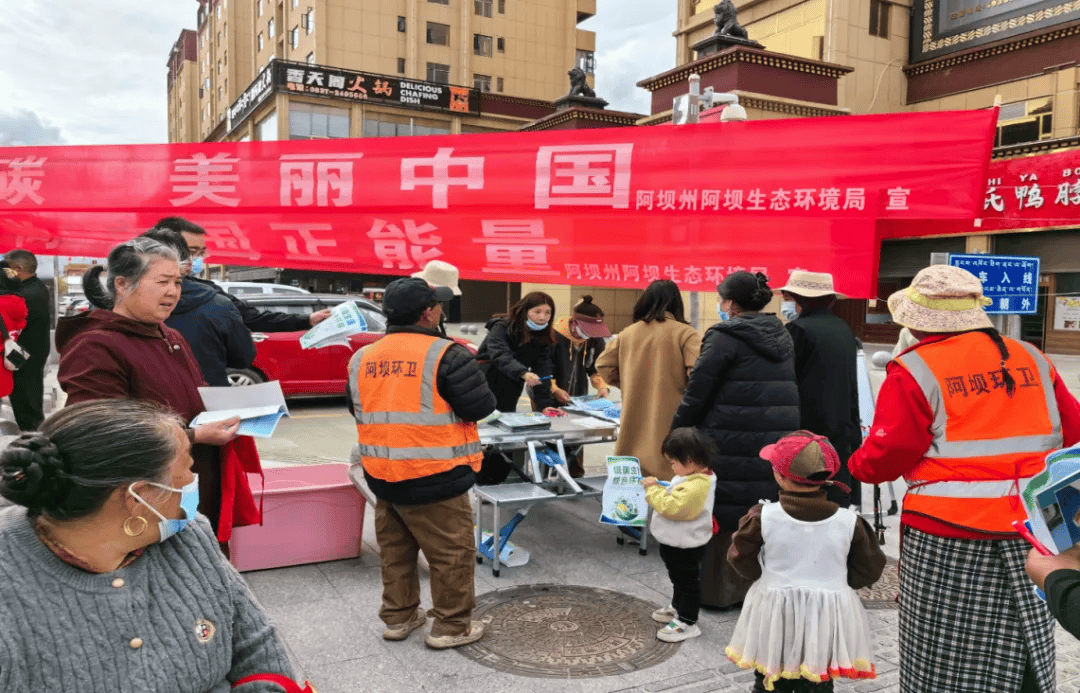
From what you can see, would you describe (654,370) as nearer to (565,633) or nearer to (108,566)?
(565,633)

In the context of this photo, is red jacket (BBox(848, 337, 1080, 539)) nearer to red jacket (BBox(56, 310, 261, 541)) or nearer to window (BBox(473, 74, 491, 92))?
red jacket (BBox(56, 310, 261, 541))

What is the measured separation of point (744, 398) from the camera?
4227 mm

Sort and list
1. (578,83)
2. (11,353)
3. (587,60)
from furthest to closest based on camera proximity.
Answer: (587,60), (578,83), (11,353)

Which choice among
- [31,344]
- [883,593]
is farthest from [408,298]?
[31,344]

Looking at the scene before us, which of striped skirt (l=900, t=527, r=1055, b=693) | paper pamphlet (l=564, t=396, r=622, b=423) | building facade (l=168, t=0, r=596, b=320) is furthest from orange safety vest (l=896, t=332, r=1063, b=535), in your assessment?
building facade (l=168, t=0, r=596, b=320)

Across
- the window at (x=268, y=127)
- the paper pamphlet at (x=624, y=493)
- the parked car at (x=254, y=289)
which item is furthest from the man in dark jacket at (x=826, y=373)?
the window at (x=268, y=127)

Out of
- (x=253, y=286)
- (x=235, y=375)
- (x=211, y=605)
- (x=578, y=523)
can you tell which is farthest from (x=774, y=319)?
(x=253, y=286)

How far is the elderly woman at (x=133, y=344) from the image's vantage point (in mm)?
2709

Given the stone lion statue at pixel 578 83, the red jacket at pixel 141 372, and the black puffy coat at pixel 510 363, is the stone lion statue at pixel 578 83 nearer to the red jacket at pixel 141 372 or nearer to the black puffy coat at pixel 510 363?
the black puffy coat at pixel 510 363

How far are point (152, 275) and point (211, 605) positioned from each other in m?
1.61

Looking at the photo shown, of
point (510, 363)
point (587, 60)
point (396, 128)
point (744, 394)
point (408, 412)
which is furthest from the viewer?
point (587, 60)

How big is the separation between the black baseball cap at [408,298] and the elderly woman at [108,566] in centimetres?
222

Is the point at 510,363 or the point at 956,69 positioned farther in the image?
the point at 956,69

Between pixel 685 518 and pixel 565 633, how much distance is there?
0.90 metres
